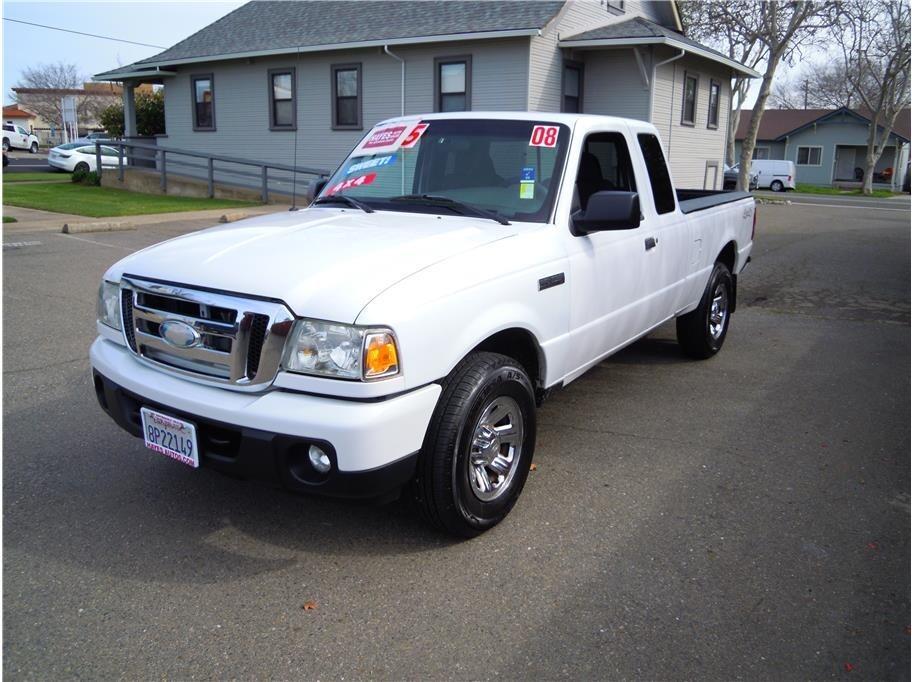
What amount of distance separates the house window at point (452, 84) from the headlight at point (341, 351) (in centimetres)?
1630

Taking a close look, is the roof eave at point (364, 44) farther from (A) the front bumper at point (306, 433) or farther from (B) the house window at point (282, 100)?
(A) the front bumper at point (306, 433)

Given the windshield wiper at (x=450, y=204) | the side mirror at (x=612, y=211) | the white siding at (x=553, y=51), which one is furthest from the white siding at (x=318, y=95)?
the side mirror at (x=612, y=211)

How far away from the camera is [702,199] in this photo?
6652mm

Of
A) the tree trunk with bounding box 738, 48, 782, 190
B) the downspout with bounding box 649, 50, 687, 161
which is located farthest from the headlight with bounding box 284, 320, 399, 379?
the tree trunk with bounding box 738, 48, 782, 190

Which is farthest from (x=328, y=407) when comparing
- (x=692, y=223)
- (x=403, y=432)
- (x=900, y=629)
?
(x=692, y=223)

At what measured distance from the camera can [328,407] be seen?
304 cm

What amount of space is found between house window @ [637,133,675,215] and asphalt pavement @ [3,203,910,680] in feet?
→ 4.56

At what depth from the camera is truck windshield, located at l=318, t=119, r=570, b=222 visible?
4.35m

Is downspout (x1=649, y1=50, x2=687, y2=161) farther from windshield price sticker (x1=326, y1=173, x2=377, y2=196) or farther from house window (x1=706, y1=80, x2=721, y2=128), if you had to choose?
windshield price sticker (x1=326, y1=173, x2=377, y2=196)

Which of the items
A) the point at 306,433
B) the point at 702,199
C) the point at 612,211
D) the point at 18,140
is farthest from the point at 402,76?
the point at 18,140

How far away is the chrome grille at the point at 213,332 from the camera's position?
3.11 m

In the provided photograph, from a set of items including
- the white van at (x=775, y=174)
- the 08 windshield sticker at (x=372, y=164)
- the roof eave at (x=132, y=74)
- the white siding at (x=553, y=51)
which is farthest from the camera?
the white van at (x=775, y=174)

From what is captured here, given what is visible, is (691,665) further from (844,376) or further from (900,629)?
(844,376)

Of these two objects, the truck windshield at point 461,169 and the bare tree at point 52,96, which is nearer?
the truck windshield at point 461,169
